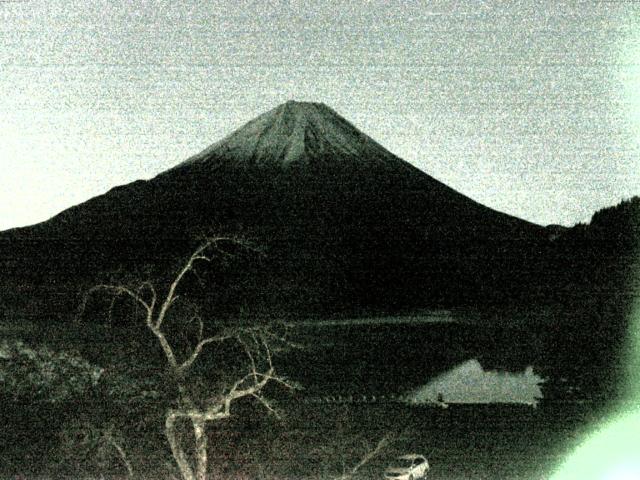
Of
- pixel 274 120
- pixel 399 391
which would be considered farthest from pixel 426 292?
pixel 274 120

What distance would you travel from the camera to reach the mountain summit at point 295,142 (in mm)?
128375

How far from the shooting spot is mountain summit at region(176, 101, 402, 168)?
128m

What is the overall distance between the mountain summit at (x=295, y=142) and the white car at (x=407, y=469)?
107640 millimetres

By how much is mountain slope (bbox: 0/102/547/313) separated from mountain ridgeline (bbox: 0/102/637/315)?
213mm

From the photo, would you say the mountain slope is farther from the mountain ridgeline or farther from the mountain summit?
the mountain summit

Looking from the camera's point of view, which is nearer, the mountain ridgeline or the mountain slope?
the mountain ridgeline

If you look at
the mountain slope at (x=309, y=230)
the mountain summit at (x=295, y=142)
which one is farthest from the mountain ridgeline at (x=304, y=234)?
the mountain summit at (x=295, y=142)

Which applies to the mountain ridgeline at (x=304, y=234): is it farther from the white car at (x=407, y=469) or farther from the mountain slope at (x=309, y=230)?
the white car at (x=407, y=469)

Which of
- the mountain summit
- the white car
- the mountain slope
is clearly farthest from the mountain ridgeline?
the white car

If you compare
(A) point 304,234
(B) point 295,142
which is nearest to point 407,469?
(A) point 304,234

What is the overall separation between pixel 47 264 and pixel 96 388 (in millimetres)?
58255

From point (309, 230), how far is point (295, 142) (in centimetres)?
3439

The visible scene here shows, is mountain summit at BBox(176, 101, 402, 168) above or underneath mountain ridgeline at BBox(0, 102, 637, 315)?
above

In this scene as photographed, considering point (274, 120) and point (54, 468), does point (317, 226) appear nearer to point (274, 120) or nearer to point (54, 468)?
point (274, 120)
